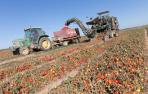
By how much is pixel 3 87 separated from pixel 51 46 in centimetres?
1767

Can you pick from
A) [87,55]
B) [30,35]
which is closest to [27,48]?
[30,35]

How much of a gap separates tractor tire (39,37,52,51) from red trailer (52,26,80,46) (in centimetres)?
254

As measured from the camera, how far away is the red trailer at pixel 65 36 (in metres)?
30.4

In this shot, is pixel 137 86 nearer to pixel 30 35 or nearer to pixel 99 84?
pixel 99 84

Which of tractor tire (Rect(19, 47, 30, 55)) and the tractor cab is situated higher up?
the tractor cab

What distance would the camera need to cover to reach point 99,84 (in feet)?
25.5

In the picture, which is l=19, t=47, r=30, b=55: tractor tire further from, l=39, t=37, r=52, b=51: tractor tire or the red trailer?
the red trailer

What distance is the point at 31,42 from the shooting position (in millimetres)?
26141

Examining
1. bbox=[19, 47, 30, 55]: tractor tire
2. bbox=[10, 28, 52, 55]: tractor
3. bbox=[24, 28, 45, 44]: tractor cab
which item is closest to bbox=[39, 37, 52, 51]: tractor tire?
bbox=[10, 28, 52, 55]: tractor

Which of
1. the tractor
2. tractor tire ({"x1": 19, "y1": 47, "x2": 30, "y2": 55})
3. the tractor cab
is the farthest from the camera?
the tractor cab

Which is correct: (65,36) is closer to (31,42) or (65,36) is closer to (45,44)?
(45,44)

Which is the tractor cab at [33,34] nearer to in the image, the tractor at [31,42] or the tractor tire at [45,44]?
the tractor at [31,42]

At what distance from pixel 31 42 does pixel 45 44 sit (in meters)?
1.38

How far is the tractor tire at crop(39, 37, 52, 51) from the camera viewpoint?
26.1m
